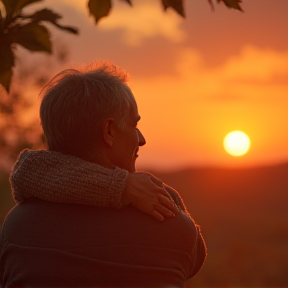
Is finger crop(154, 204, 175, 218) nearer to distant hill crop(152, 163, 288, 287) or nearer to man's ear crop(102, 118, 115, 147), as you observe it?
man's ear crop(102, 118, 115, 147)

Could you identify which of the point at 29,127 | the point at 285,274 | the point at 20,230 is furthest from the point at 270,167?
the point at 20,230

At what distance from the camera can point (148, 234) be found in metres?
2.42

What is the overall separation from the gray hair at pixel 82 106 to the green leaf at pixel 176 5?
726 mm

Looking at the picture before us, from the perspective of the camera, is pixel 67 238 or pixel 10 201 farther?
pixel 10 201

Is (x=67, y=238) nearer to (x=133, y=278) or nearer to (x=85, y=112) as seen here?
(x=133, y=278)

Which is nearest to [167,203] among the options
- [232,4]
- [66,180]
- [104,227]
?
[104,227]

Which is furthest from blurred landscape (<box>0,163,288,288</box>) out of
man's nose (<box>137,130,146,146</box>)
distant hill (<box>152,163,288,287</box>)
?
man's nose (<box>137,130,146,146</box>)

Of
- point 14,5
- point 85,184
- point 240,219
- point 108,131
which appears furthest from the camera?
point 240,219

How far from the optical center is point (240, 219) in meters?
75.9

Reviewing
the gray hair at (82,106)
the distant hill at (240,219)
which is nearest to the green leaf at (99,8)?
the gray hair at (82,106)

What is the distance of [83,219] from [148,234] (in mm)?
215

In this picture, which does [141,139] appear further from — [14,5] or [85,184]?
[14,5]

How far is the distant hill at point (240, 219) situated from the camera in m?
52.4

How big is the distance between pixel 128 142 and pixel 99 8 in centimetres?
82
